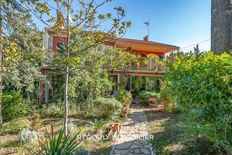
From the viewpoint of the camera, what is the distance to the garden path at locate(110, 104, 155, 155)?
5.57 meters

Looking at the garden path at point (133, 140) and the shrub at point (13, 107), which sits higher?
the shrub at point (13, 107)

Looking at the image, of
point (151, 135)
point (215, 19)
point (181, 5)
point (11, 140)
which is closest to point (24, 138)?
point (11, 140)

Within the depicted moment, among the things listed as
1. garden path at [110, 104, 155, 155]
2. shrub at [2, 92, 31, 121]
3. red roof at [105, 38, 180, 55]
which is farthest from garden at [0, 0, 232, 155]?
red roof at [105, 38, 180, 55]

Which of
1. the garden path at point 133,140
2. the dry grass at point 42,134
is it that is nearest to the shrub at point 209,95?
the garden path at point 133,140

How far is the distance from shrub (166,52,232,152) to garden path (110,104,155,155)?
256 cm

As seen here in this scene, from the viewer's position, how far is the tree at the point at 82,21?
4.69m

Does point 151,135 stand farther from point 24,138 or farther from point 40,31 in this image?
point 40,31

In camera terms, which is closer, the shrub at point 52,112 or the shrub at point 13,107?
the shrub at point 13,107

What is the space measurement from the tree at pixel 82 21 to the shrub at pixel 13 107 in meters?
5.68

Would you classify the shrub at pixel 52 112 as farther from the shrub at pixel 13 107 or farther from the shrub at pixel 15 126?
the shrub at pixel 15 126

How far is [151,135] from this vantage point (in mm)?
7133

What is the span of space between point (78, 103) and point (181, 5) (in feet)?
27.9

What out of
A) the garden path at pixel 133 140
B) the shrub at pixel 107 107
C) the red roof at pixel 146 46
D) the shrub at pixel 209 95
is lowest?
the garden path at pixel 133 140

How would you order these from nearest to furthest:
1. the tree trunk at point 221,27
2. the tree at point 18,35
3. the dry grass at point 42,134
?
1. the tree trunk at point 221,27
2. the dry grass at point 42,134
3. the tree at point 18,35
